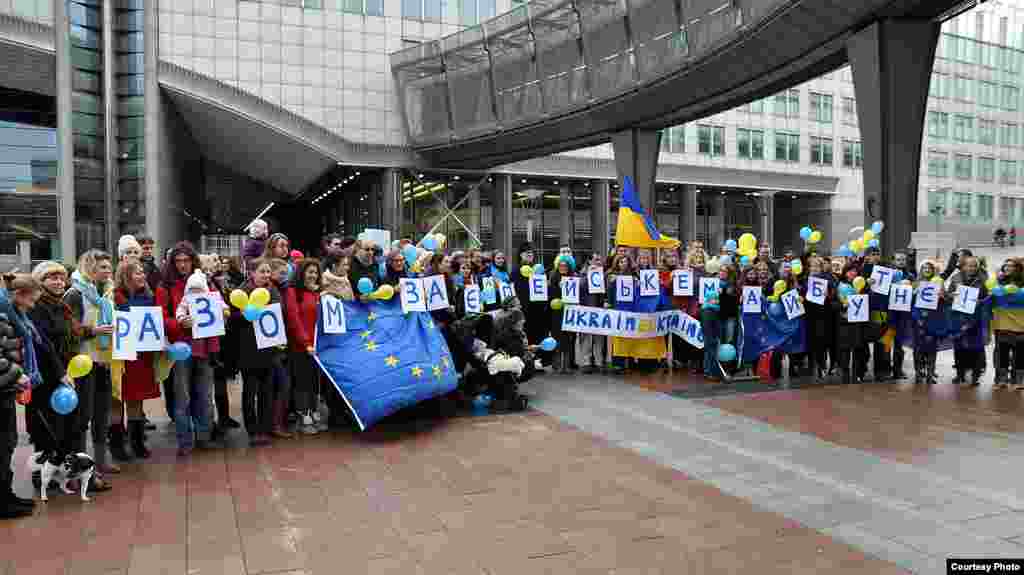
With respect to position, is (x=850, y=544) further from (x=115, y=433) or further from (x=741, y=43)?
(x=741, y=43)

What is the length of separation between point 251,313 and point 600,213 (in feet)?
124

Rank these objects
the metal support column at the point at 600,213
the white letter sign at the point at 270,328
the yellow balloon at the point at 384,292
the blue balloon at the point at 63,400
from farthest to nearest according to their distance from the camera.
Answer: the metal support column at the point at 600,213
the yellow balloon at the point at 384,292
the white letter sign at the point at 270,328
the blue balloon at the point at 63,400

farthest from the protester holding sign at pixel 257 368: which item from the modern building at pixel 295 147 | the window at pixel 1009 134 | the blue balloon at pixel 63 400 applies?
the window at pixel 1009 134

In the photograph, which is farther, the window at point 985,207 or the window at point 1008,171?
the window at point 1008,171

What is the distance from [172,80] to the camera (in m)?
31.5

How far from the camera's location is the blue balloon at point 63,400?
5.66m

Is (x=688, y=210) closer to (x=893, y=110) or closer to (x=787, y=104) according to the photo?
(x=787, y=104)

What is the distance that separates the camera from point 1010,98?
62688 millimetres

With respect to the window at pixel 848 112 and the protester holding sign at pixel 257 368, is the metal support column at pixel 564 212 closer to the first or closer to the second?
the window at pixel 848 112

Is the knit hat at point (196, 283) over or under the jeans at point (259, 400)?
over

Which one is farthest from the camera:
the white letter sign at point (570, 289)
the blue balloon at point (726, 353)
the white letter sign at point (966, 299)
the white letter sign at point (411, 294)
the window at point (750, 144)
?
the window at point (750, 144)

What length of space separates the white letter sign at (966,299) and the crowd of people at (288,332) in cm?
21

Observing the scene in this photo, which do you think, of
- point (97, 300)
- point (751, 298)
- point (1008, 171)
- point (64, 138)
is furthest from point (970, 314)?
point (1008, 171)

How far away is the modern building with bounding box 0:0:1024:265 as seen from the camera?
3016cm
